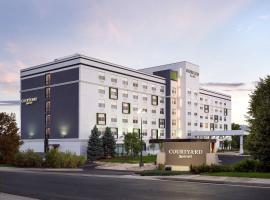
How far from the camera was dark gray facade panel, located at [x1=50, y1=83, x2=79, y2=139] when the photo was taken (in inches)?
3206

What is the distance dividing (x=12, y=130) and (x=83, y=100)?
28256 millimetres

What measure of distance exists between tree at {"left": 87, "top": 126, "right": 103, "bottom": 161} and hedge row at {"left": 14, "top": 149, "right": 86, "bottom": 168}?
2063 cm

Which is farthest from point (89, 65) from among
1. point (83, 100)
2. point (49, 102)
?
point (49, 102)

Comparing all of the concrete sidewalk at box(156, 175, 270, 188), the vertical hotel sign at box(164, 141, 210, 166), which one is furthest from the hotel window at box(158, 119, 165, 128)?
the concrete sidewalk at box(156, 175, 270, 188)

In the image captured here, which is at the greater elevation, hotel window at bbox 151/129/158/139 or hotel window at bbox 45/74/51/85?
hotel window at bbox 45/74/51/85

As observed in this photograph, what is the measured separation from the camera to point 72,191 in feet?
67.4

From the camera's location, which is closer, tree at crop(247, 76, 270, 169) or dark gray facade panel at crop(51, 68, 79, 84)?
tree at crop(247, 76, 270, 169)

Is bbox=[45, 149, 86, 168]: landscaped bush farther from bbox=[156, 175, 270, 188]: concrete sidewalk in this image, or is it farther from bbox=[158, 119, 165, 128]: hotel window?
bbox=[158, 119, 165, 128]: hotel window

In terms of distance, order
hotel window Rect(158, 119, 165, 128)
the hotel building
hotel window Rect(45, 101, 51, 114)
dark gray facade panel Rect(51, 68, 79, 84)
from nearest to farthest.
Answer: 1. the hotel building
2. dark gray facade panel Rect(51, 68, 79, 84)
3. hotel window Rect(45, 101, 51, 114)
4. hotel window Rect(158, 119, 165, 128)

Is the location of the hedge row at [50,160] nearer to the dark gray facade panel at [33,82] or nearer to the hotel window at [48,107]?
the hotel window at [48,107]

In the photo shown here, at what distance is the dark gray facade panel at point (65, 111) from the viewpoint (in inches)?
3206

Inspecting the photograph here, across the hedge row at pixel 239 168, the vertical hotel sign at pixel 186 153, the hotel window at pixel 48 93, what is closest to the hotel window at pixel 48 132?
the hotel window at pixel 48 93

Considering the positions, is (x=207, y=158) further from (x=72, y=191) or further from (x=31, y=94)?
(x=31, y=94)

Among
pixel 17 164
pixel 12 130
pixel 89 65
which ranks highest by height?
pixel 89 65
